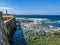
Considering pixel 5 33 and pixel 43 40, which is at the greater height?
pixel 5 33

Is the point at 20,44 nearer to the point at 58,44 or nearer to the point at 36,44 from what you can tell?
the point at 36,44

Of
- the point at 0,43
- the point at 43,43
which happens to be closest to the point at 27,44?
the point at 43,43

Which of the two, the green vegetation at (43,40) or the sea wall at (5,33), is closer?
the sea wall at (5,33)

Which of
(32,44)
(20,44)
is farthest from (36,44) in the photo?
(20,44)

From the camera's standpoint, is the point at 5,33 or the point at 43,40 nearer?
the point at 5,33

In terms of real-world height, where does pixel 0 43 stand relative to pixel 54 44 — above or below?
above

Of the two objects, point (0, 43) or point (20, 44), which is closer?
point (0, 43)

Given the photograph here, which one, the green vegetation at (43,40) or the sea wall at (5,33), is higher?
the sea wall at (5,33)

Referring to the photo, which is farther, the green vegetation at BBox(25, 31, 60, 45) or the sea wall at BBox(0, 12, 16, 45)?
the green vegetation at BBox(25, 31, 60, 45)

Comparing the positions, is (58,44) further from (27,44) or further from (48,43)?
(27,44)

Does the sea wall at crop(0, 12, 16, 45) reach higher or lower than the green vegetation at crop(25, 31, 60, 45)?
higher
